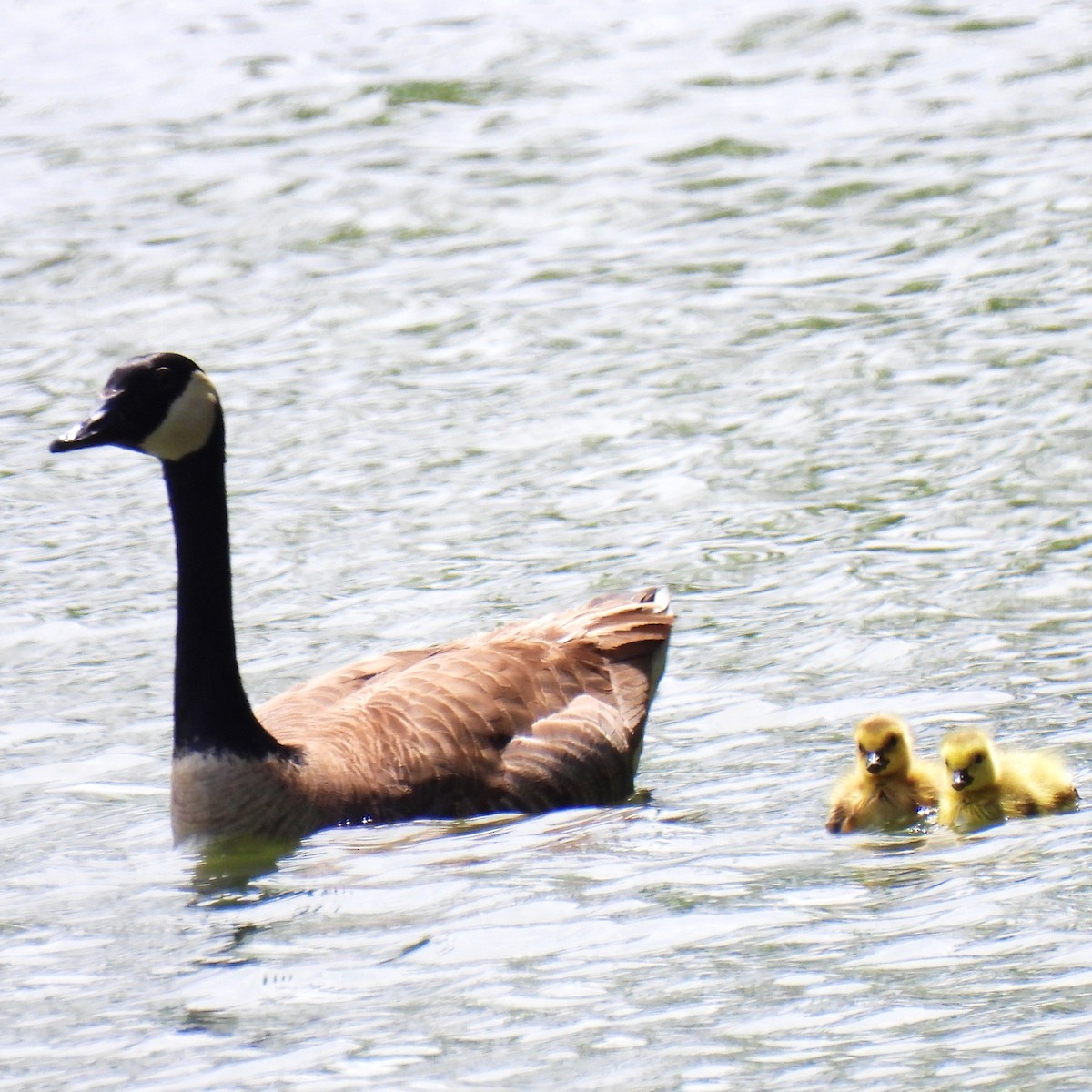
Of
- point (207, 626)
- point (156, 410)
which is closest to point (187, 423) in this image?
point (156, 410)

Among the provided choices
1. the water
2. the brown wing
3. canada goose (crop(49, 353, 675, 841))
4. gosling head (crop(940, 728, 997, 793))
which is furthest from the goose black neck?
gosling head (crop(940, 728, 997, 793))

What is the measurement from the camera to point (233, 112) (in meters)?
18.8

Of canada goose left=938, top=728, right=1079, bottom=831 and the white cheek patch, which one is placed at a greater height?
the white cheek patch

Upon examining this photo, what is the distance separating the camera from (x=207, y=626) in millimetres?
8078

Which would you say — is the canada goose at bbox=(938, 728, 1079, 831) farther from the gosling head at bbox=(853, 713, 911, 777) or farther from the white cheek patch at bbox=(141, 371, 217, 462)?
the white cheek patch at bbox=(141, 371, 217, 462)

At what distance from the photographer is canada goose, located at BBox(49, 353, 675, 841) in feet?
25.4

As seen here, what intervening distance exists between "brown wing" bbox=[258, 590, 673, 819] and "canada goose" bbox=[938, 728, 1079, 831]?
1.53 metres

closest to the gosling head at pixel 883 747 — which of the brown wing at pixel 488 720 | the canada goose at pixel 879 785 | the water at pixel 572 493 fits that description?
the canada goose at pixel 879 785

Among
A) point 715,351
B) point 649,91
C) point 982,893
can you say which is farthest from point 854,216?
point 982,893

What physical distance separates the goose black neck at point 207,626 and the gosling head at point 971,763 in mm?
2297

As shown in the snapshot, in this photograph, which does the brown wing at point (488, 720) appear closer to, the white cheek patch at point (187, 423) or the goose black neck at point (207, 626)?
the goose black neck at point (207, 626)

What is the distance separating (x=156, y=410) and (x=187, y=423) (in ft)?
0.56

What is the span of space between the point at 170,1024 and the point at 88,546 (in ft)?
17.1

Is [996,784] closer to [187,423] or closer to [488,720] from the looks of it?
[488,720]
